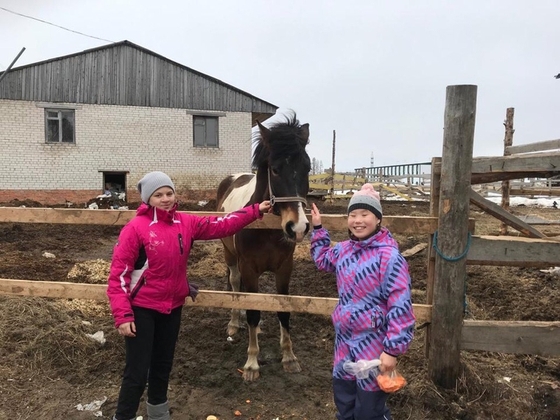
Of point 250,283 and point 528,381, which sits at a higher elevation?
point 250,283

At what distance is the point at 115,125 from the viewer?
18875mm

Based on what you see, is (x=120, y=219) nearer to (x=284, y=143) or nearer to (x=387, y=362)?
(x=284, y=143)

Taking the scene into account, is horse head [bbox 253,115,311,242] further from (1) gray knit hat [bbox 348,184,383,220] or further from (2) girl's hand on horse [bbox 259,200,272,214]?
(1) gray knit hat [bbox 348,184,383,220]

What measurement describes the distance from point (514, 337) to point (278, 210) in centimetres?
203

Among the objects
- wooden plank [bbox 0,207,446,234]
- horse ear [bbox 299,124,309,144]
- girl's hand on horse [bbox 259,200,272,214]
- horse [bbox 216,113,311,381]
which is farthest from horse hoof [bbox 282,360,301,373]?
horse ear [bbox 299,124,309,144]

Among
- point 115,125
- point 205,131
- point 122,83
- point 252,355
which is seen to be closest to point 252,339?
point 252,355

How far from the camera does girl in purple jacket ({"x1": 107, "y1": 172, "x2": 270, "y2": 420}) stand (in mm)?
2406

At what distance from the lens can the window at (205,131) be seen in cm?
2020

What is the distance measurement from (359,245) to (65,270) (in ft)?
20.9

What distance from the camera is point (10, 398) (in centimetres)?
316

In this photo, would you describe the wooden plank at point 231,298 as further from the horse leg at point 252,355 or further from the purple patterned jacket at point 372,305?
the purple patterned jacket at point 372,305

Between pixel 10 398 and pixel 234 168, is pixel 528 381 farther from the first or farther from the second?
pixel 234 168

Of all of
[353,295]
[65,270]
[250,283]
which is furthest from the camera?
[65,270]

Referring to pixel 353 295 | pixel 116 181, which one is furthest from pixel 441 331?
pixel 116 181
